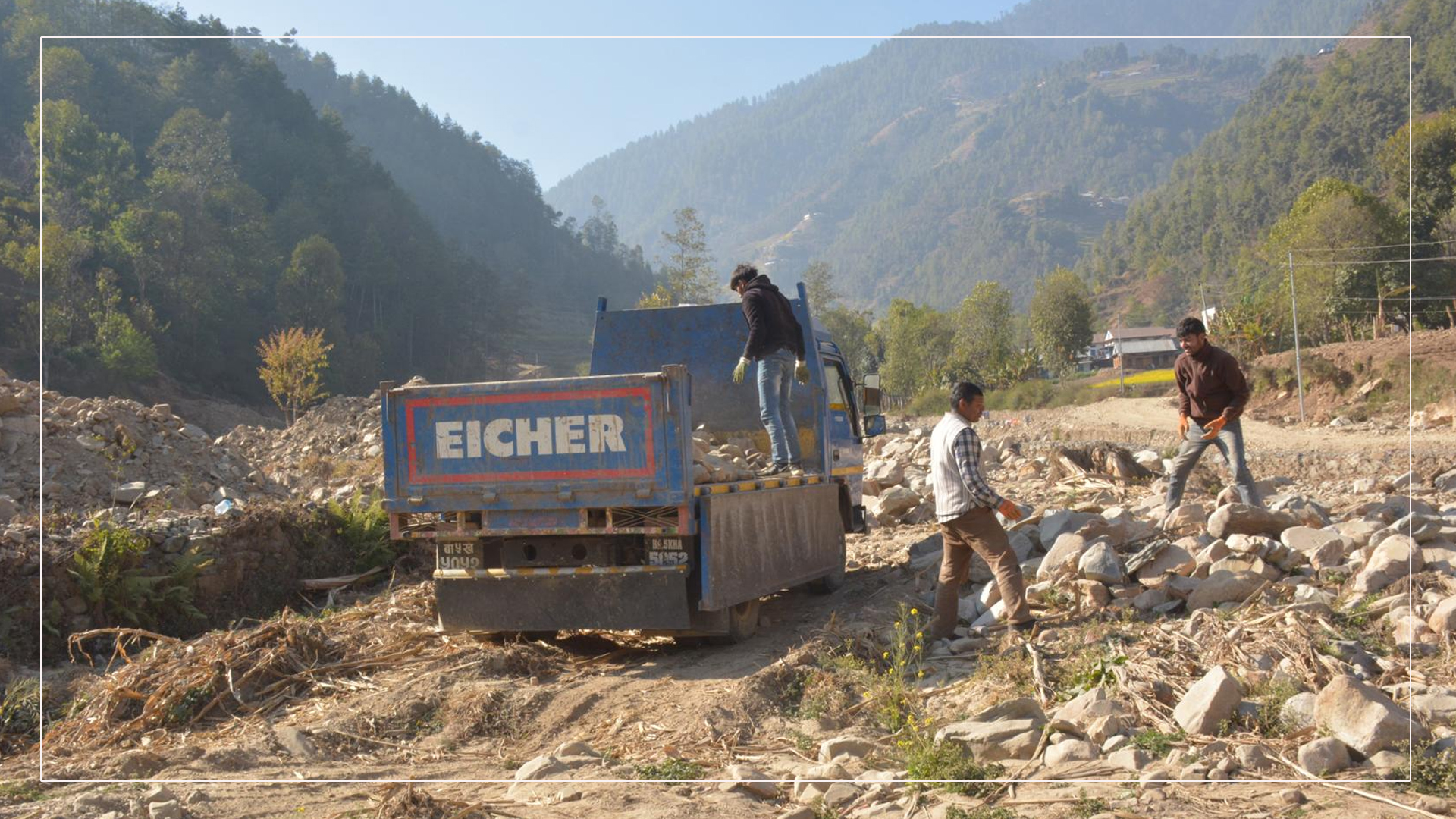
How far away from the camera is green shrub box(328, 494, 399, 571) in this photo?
11.7 meters

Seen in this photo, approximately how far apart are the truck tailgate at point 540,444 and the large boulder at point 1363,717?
11.6ft

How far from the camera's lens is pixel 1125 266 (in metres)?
148

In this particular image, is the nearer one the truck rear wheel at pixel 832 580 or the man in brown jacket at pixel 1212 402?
the man in brown jacket at pixel 1212 402

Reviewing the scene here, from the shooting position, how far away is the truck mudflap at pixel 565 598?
7000 millimetres

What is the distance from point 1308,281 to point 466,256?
58.0 metres

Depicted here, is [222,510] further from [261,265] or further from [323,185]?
[323,185]

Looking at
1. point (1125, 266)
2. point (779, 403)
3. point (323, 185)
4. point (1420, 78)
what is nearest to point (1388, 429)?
point (779, 403)

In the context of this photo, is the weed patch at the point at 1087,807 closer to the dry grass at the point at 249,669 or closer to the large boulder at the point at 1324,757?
the large boulder at the point at 1324,757

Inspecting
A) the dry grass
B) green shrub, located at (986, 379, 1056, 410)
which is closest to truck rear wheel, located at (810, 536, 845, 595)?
the dry grass

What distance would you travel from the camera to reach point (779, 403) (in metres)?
8.27

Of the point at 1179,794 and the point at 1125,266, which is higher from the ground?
the point at 1125,266

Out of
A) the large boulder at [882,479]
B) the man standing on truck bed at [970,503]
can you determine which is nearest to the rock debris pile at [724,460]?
the man standing on truck bed at [970,503]

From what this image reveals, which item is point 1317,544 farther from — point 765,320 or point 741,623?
point 765,320

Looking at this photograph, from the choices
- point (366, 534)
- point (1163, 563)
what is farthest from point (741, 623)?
point (366, 534)
